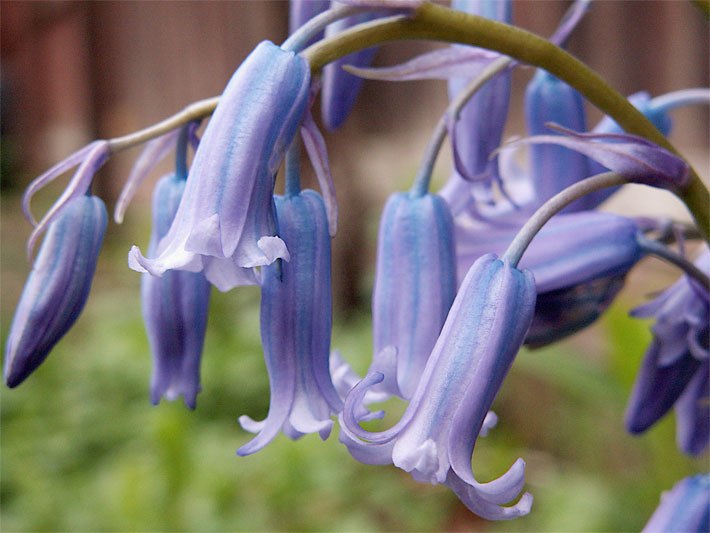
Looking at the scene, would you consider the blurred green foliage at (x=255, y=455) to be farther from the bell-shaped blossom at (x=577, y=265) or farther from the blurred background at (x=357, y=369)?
the bell-shaped blossom at (x=577, y=265)

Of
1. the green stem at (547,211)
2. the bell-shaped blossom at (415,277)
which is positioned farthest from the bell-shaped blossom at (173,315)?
the green stem at (547,211)

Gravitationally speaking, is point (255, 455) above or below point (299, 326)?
below

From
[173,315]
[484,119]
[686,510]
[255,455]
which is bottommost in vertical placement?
[255,455]

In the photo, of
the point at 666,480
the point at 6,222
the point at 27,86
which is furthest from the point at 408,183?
the point at 27,86

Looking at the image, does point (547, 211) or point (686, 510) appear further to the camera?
point (686, 510)

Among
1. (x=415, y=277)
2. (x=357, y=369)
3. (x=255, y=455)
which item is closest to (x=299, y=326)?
(x=415, y=277)

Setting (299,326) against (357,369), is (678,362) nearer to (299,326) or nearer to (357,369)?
(299,326)
